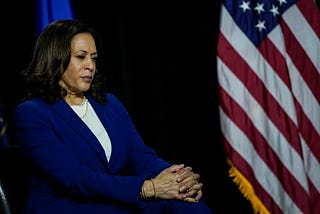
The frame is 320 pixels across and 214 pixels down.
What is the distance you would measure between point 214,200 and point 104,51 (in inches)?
Result: 50.5

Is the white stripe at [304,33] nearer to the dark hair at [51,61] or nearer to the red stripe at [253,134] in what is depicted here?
the red stripe at [253,134]

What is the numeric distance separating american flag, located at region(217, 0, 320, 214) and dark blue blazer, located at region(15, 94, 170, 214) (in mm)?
948

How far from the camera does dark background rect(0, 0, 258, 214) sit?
2.92 metres

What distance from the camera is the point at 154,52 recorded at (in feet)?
9.73

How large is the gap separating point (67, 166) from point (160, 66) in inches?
57.5

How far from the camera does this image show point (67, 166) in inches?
64.8

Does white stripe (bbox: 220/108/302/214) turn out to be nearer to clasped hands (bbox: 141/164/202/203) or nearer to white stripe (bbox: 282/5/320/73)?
white stripe (bbox: 282/5/320/73)

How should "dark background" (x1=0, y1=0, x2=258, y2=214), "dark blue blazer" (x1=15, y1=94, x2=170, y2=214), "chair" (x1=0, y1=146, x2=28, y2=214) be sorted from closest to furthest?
"dark blue blazer" (x1=15, y1=94, x2=170, y2=214) → "chair" (x1=0, y1=146, x2=28, y2=214) → "dark background" (x1=0, y1=0, x2=258, y2=214)

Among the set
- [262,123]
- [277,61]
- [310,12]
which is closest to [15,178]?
[262,123]

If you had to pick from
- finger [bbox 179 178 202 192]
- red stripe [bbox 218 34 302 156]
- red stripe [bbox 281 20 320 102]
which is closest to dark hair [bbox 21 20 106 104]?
finger [bbox 179 178 202 192]

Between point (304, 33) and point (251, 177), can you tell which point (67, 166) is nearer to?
point (251, 177)

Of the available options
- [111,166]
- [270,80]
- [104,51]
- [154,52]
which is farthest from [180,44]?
[111,166]

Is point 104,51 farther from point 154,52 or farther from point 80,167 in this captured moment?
point 80,167

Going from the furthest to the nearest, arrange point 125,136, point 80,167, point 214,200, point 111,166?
point 214,200 → point 125,136 → point 111,166 → point 80,167
